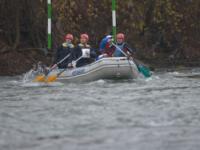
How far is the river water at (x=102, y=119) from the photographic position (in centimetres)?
812

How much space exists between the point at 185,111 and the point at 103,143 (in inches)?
113

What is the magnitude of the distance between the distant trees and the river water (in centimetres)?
1040

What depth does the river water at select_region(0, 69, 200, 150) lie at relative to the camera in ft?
26.7

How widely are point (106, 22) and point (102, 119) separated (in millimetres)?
19002

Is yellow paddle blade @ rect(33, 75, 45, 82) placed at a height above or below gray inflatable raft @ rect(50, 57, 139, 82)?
below

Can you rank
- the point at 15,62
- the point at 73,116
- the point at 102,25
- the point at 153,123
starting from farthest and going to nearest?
the point at 102,25 < the point at 15,62 < the point at 73,116 < the point at 153,123

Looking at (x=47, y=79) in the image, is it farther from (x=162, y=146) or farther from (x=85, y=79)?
(x=162, y=146)

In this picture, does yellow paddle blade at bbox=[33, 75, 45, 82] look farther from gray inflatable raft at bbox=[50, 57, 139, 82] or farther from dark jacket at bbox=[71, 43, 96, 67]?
dark jacket at bbox=[71, 43, 96, 67]

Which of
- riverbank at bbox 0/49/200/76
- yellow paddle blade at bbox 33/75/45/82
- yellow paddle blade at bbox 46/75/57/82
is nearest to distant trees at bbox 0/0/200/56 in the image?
riverbank at bbox 0/49/200/76

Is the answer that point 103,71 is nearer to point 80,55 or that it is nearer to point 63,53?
point 80,55

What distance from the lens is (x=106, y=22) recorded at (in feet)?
94.4

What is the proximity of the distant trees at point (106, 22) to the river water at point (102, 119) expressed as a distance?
10404mm

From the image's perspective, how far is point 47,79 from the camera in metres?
18.2

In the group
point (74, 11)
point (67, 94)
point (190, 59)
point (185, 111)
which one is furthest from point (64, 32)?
point (185, 111)
